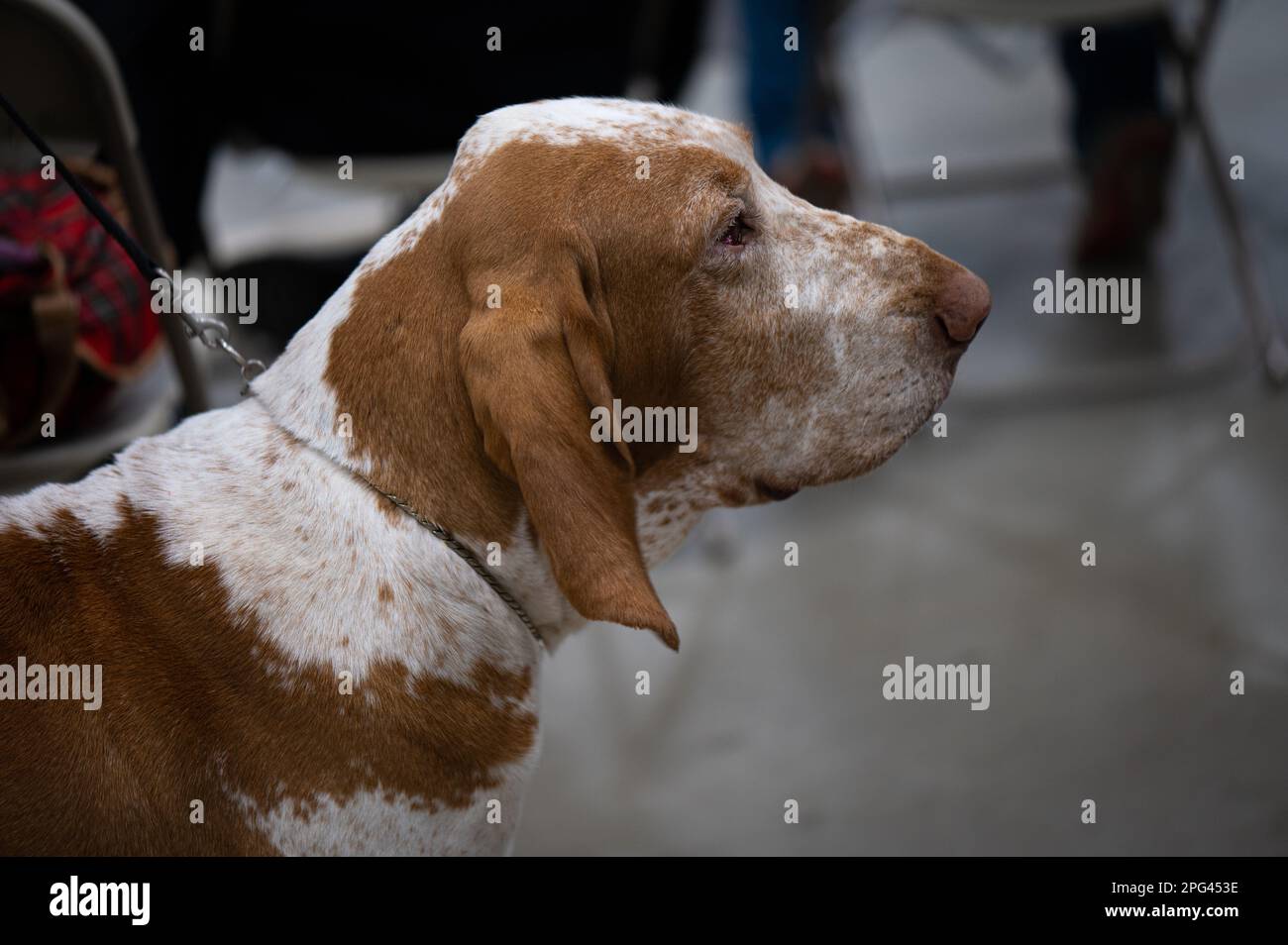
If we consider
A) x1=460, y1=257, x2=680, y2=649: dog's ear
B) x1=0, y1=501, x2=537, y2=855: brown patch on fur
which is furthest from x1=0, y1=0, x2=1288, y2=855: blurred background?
x1=460, y1=257, x2=680, y2=649: dog's ear

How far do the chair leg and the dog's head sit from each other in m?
2.33

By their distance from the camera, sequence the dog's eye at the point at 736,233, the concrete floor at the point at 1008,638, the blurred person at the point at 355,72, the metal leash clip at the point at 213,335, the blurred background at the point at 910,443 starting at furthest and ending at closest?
the blurred person at the point at 355,72 → the concrete floor at the point at 1008,638 → the blurred background at the point at 910,443 → the metal leash clip at the point at 213,335 → the dog's eye at the point at 736,233

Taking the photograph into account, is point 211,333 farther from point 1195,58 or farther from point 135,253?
point 1195,58

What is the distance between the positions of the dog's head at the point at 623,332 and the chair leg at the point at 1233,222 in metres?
2.33

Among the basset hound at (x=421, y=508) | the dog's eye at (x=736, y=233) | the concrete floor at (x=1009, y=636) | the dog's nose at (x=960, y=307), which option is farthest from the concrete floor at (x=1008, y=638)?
the dog's eye at (x=736, y=233)

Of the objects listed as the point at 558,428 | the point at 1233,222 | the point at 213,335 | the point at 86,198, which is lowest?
the point at 558,428

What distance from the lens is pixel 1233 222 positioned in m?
3.54

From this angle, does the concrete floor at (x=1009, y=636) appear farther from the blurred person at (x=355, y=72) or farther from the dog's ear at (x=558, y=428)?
the dog's ear at (x=558, y=428)

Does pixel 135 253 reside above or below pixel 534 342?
above

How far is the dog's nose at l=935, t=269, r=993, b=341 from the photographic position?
152 centimetres

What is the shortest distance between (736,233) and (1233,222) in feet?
8.65

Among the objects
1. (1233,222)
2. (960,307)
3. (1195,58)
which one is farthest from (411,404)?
(1195,58)

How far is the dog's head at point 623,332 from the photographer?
1348mm

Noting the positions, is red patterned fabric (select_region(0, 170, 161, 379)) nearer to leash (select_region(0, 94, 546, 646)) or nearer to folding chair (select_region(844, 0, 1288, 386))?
leash (select_region(0, 94, 546, 646))
